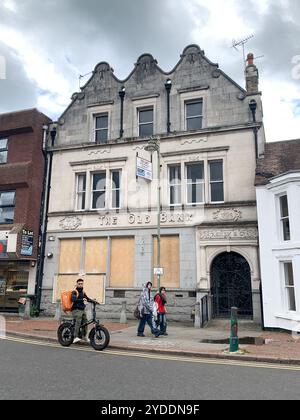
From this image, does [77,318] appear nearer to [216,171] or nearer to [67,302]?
[67,302]

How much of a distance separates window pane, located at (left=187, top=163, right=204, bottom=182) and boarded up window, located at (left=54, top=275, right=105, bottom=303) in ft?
21.0

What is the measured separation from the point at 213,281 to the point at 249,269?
1636 mm

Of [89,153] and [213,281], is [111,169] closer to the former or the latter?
[89,153]

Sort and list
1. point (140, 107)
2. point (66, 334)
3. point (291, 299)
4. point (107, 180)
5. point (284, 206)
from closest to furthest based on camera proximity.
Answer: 1. point (66, 334)
2. point (291, 299)
3. point (284, 206)
4. point (107, 180)
5. point (140, 107)

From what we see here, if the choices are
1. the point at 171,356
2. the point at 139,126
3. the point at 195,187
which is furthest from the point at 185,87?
the point at 171,356

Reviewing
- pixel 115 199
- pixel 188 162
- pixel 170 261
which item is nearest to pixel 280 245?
pixel 170 261

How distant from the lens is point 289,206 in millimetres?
13359

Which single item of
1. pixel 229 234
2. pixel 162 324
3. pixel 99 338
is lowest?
pixel 99 338

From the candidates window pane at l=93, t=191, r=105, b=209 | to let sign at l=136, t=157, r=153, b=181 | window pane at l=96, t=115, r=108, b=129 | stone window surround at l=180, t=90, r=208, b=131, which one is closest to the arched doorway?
to let sign at l=136, t=157, r=153, b=181

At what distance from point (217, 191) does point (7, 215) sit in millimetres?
11072

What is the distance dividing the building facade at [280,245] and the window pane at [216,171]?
8.09 ft

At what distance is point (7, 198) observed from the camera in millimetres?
19703

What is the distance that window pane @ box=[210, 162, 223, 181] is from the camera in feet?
56.2

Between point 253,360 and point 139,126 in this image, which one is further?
point 139,126
